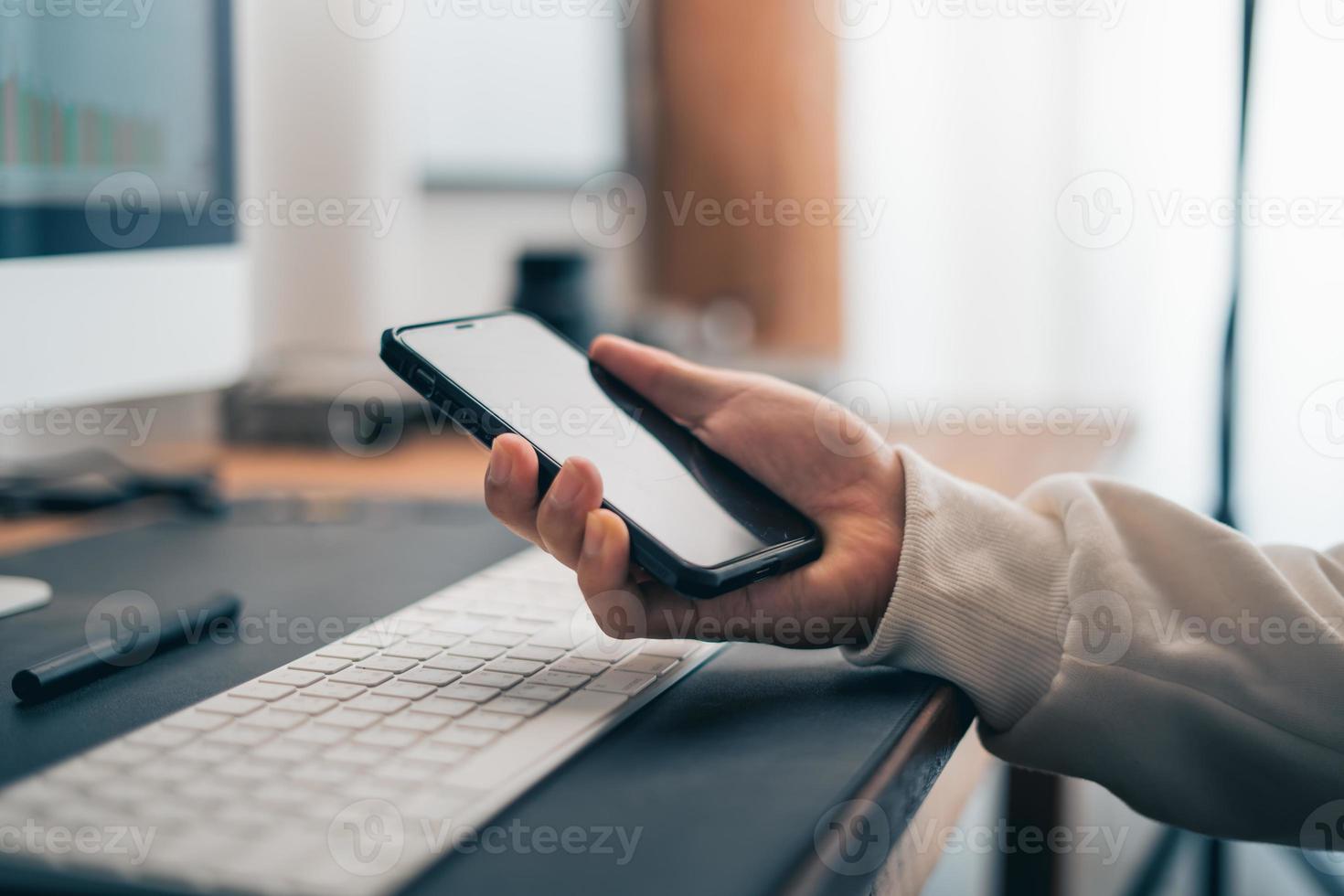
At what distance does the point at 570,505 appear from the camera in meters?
0.49

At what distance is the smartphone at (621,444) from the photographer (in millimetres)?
495

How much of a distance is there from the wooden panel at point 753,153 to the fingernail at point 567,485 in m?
1.58

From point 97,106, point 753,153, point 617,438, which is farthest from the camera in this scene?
point 753,153

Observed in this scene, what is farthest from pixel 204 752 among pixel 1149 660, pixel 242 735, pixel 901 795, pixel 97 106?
pixel 97 106

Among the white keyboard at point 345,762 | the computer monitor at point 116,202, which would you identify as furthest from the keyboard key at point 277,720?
the computer monitor at point 116,202

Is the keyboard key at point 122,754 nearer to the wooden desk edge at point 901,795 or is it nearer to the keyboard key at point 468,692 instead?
the keyboard key at point 468,692

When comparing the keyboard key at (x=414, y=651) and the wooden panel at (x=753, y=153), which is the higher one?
the wooden panel at (x=753, y=153)

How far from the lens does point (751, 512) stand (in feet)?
1.83

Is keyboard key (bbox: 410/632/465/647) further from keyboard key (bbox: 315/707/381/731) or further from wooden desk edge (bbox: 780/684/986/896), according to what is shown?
wooden desk edge (bbox: 780/684/986/896)

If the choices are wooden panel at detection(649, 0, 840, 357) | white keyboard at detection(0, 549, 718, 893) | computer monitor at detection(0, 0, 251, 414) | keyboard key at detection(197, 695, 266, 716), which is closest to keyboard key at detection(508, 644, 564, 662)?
white keyboard at detection(0, 549, 718, 893)

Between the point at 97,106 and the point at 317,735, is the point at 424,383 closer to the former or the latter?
the point at 317,735

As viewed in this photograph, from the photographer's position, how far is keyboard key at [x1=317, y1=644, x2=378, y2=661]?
49 centimetres

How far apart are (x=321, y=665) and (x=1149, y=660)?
0.34m

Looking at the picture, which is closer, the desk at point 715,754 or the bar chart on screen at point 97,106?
the desk at point 715,754
